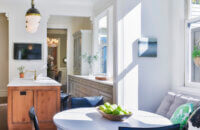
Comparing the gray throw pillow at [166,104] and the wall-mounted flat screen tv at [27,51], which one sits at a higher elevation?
the wall-mounted flat screen tv at [27,51]

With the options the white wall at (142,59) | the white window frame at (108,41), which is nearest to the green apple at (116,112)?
the white wall at (142,59)

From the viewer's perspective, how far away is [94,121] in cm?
218

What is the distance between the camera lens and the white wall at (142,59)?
3.75 m

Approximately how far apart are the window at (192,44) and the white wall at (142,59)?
0.32m

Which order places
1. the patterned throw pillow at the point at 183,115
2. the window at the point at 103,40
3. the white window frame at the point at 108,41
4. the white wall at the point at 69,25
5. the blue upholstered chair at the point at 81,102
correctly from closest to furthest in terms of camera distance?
the patterned throw pillow at the point at 183,115
the blue upholstered chair at the point at 81,102
the white window frame at the point at 108,41
the window at the point at 103,40
the white wall at the point at 69,25

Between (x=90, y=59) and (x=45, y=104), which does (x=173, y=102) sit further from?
(x=90, y=59)

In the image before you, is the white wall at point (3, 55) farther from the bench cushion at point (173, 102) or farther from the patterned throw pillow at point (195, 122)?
the patterned throw pillow at point (195, 122)

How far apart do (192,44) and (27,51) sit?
5221 mm

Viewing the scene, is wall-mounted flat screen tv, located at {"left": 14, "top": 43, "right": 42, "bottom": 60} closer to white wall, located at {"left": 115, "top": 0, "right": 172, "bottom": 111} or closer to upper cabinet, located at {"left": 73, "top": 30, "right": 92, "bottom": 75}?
upper cabinet, located at {"left": 73, "top": 30, "right": 92, "bottom": 75}

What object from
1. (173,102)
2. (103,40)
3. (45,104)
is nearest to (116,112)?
(173,102)

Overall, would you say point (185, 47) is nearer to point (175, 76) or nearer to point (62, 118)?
point (175, 76)

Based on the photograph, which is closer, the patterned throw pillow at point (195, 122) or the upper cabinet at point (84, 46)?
the patterned throw pillow at point (195, 122)

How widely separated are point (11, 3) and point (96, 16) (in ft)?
8.40

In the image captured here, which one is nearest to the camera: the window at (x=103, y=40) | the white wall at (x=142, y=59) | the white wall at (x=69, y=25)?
the white wall at (x=142, y=59)
